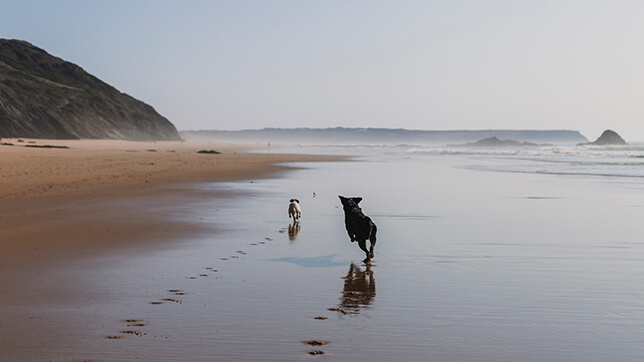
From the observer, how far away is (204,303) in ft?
19.7

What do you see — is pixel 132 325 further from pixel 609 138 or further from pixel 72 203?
pixel 609 138

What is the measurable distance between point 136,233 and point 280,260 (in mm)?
3528

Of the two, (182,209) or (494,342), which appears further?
(182,209)

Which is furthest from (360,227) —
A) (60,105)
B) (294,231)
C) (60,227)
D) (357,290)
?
(60,105)

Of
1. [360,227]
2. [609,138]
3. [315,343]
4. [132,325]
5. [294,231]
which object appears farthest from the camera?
[609,138]

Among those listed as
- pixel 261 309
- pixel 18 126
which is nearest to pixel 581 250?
pixel 261 309

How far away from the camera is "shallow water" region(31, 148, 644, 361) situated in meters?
4.77

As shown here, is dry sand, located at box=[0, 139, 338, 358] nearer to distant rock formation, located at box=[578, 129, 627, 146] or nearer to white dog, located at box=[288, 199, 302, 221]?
white dog, located at box=[288, 199, 302, 221]

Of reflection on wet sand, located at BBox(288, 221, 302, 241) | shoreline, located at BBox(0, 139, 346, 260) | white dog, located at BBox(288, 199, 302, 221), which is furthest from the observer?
white dog, located at BBox(288, 199, 302, 221)

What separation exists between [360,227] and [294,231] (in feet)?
9.69

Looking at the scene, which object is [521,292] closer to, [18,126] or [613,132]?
[18,126]

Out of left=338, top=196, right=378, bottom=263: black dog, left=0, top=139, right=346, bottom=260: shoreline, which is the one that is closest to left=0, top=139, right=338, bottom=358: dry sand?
left=0, top=139, right=346, bottom=260: shoreline

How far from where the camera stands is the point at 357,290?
6656mm

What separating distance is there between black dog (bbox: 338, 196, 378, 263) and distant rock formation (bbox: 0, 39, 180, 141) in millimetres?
77092
